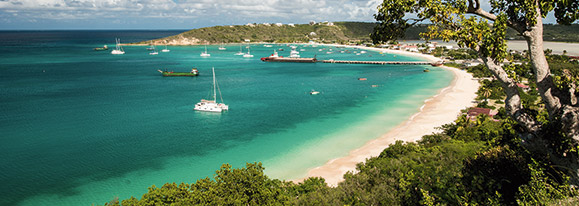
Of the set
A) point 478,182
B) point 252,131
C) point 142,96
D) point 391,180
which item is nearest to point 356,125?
point 252,131

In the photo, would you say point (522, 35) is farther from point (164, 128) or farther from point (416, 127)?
point (164, 128)

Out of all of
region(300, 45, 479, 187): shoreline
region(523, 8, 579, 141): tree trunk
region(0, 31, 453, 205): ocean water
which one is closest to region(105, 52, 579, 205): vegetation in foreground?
region(523, 8, 579, 141): tree trunk

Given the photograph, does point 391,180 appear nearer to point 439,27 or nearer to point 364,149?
point 439,27

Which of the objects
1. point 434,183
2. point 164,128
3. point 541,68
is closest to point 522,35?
point 541,68

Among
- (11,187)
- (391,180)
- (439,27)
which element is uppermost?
(439,27)

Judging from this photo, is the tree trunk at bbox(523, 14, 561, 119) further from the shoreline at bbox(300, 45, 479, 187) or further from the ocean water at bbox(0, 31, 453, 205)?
the ocean water at bbox(0, 31, 453, 205)

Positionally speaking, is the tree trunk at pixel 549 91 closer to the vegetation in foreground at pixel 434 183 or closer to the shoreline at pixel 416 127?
the vegetation in foreground at pixel 434 183
